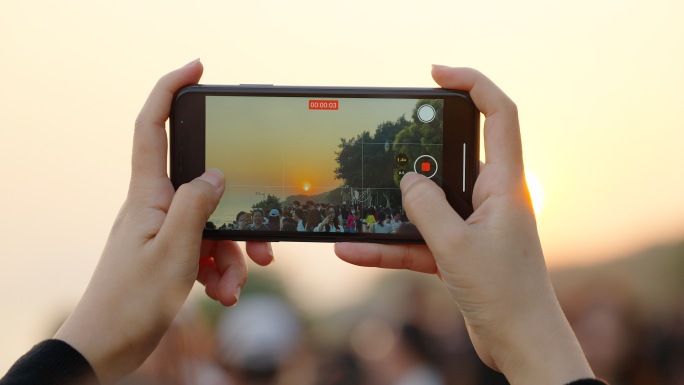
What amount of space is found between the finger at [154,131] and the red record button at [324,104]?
488mm

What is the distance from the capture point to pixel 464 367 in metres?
8.02

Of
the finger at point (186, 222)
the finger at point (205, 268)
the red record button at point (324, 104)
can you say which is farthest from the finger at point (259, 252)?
the red record button at point (324, 104)

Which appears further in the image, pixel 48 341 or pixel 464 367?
pixel 464 367

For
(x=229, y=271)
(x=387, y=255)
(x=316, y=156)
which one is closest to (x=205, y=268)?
(x=229, y=271)

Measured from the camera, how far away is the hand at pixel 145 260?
3.12 metres

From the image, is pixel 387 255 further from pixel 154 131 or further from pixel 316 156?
pixel 154 131

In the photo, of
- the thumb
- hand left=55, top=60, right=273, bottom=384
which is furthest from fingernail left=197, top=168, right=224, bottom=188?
the thumb

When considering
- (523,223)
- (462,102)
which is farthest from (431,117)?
(523,223)

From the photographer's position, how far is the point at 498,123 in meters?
3.30

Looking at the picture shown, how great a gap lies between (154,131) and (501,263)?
1.27 m

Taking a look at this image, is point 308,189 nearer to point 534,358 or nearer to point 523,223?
point 523,223

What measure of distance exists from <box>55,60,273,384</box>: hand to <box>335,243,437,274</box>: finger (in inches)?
20.5

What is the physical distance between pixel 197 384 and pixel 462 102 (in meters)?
6.05

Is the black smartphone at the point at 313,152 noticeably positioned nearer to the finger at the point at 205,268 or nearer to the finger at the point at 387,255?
the finger at the point at 387,255
